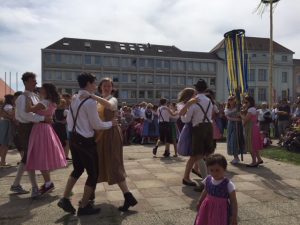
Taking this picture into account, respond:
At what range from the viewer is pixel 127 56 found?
238 ft

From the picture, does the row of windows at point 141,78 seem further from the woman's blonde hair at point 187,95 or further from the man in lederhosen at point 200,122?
the man in lederhosen at point 200,122

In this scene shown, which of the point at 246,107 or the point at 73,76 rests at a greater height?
the point at 73,76

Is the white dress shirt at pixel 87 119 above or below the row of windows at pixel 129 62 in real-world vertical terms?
below

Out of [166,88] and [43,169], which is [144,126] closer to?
[43,169]

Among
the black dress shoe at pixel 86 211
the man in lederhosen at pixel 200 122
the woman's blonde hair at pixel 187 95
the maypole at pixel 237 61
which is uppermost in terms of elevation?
the maypole at pixel 237 61

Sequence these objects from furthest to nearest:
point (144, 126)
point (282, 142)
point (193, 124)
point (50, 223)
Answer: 1. point (144, 126)
2. point (282, 142)
3. point (193, 124)
4. point (50, 223)

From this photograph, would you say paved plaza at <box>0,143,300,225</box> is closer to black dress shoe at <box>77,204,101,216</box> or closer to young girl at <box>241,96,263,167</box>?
black dress shoe at <box>77,204,101,216</box>

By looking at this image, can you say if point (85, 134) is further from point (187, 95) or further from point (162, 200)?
point (187, 95)

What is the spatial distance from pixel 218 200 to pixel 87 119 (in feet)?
6.90

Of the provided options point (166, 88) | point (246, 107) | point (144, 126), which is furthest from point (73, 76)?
point (246, 107)

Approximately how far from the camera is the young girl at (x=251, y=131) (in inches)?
338

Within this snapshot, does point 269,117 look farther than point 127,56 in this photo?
No

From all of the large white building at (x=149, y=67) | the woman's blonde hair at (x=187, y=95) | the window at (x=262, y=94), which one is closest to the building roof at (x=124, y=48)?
the large white building at (x=149, y=67)

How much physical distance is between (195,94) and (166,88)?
70390 millimetres
